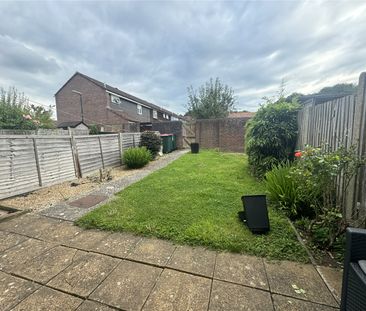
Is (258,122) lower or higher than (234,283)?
higher

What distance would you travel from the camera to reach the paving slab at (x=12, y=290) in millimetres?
1477

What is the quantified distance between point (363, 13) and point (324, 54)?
15.1ft

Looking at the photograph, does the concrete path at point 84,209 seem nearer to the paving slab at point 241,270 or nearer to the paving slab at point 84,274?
the paving slab at point 84,274

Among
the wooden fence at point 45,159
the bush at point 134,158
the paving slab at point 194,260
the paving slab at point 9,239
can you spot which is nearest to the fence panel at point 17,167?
the wooden fence at point 45,159

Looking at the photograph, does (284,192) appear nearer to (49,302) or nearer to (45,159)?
(49,302)

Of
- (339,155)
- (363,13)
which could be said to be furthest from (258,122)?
(339,155)

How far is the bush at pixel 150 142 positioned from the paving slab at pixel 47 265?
784cm

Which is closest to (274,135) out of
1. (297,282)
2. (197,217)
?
(197,217)

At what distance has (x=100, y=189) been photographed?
4879 mm

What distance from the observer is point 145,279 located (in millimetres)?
1709

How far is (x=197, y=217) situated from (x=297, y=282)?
5.22ft

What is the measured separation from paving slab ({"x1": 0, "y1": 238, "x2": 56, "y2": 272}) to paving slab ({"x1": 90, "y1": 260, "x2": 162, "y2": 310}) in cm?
113

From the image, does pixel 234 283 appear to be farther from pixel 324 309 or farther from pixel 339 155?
pixel 339 155

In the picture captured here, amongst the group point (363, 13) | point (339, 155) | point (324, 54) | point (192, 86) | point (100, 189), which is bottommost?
point (100, 189)
